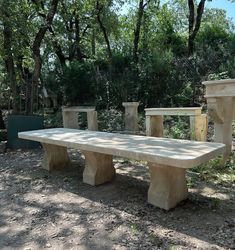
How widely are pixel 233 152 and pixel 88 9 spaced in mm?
10125

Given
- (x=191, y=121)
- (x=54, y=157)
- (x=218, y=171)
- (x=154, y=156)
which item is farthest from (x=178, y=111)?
(x=154, y=156)

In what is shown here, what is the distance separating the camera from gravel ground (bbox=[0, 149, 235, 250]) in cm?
271

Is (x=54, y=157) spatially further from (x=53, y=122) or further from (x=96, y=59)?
(x=96, y=59)

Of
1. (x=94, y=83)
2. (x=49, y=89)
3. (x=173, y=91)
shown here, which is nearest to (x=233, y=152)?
(x=173, y=91)

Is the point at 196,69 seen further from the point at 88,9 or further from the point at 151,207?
the point at 151,207

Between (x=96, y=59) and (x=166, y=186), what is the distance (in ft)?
38.9

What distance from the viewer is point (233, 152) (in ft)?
17.0

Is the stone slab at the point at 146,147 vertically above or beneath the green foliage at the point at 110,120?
above

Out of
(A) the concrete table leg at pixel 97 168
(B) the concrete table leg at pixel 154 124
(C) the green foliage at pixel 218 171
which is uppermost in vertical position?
(B) the concrete table leg at pixel 154 124

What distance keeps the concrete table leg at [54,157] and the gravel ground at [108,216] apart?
1.10 feet

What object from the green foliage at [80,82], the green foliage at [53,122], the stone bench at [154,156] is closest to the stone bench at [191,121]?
the stone bench at [154,156]

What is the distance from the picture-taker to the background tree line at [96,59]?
752cm

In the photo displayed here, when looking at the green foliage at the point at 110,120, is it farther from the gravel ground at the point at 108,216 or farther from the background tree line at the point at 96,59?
the gravel ground at the point at 108,216

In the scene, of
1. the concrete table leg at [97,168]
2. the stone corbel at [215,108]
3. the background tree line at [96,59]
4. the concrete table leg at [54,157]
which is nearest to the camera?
the concrete table leg at [97,168]
